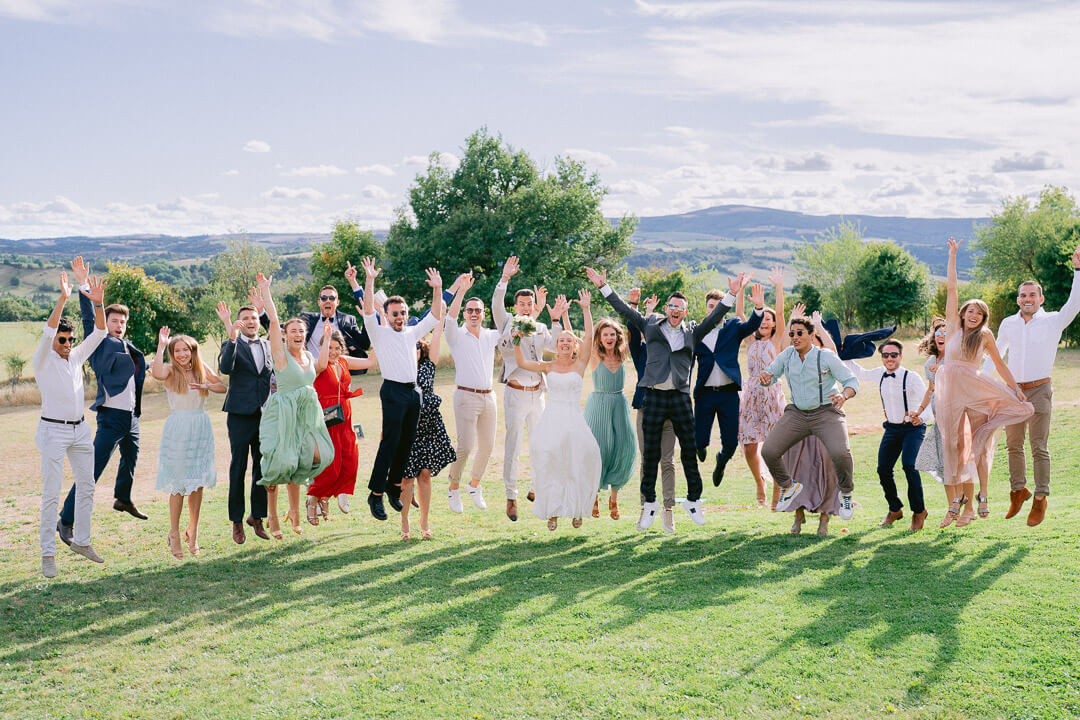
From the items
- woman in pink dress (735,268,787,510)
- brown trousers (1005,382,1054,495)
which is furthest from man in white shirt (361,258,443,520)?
brown trousers (1005,382,1054,495)

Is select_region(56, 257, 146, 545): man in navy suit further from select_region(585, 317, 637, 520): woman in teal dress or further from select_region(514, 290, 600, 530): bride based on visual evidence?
select_region(585, 317, 637, 520): woman in teal dress

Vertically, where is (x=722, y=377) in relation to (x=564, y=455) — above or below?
above

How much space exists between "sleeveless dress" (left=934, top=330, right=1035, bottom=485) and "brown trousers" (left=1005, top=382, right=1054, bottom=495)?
20 centimetres

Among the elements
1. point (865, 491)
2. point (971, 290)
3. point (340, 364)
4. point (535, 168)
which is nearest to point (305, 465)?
point (340, 364)

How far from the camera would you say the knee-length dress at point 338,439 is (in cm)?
1116

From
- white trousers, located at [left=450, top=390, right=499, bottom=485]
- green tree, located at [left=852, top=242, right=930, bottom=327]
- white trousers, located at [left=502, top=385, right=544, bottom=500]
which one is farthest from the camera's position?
green tree, located at [left=852, top=242, right=930, bottom=327]

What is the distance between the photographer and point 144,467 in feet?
67.1

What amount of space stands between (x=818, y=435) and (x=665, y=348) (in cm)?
221

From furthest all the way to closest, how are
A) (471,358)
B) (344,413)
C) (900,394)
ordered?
(471,358) < (344,413) < (900,394)

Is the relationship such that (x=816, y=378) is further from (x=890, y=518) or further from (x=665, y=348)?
(x=890, y=518)

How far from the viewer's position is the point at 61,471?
9859 mm

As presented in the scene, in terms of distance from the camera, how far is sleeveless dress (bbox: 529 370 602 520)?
10.8m

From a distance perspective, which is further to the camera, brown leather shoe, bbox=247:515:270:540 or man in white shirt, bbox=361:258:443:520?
brown leather shoe, bbox=247:515:270:540

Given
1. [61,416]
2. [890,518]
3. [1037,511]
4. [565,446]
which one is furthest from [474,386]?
[1037,511]
